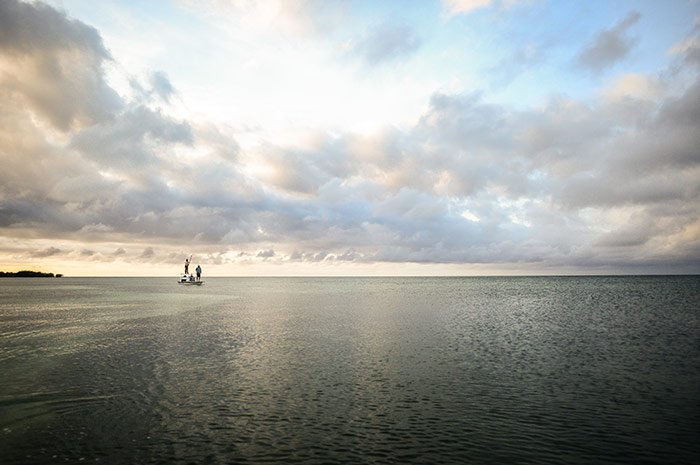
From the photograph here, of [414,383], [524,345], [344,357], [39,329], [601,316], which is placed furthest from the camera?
[601,316]

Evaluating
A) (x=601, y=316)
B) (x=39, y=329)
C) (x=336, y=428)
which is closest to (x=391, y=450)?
(x=336, y=428)

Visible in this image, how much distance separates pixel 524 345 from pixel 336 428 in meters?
26.3

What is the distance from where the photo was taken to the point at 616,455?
47.5ft

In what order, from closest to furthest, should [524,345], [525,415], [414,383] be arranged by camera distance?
1. [525,415]
2. [414,383]
3. [524,345]

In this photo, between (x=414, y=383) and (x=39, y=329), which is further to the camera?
(x=39, y=329)

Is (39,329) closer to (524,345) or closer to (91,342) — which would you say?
(91,342)

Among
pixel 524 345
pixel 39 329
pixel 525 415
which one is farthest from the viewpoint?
pixel 39 329

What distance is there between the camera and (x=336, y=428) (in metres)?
16.8

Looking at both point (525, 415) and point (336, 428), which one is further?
point (525, 415)

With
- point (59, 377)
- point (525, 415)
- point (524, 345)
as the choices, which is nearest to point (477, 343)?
point (524, 345)

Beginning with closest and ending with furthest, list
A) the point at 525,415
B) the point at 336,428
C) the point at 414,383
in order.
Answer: the point at 336,428 → the point at 525,415 → the point at 414,383

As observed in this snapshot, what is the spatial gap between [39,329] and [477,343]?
161 ft

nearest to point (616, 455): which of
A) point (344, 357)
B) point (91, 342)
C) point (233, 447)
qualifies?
point (233, 447)

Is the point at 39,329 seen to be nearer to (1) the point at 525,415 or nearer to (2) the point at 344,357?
(2) the point at 344,357
